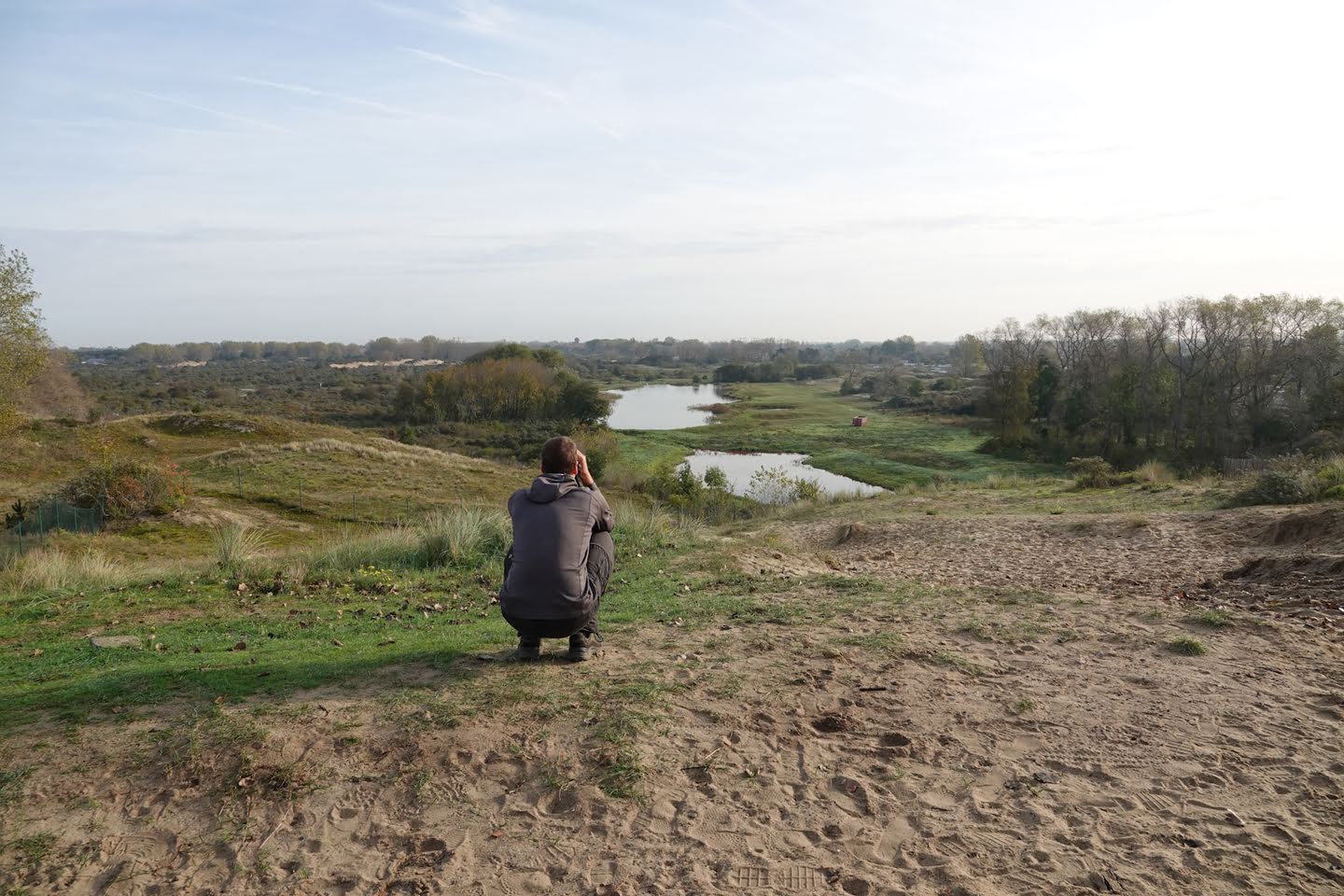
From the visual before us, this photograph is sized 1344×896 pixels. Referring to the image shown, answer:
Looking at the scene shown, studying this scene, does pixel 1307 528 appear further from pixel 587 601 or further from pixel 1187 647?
pixel 587 601

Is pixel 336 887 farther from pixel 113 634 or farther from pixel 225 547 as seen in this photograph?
pixel 225 547

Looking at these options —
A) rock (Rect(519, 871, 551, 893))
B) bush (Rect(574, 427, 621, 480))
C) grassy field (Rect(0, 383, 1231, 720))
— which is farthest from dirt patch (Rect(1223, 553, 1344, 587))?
bush (Rect(574, 427, 621, 480))

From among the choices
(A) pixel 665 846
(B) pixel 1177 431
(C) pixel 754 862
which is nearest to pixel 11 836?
(A) pixel 665 846

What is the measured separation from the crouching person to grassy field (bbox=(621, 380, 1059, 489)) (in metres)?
38.2

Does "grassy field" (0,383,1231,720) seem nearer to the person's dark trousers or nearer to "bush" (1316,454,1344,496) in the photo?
the person's dark trousers

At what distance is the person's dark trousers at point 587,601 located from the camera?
552 cm

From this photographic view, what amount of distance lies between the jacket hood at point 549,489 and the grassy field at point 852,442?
126 feet

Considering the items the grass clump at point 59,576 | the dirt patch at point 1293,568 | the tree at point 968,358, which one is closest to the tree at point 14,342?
the grass clump at point 59,576

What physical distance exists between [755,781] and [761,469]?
40.2 meters

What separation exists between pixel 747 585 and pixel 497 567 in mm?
3462

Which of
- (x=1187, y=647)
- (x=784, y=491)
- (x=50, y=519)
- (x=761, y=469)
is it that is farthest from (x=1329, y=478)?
(x=50, y=519)

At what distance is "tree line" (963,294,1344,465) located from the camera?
45594 millimetres

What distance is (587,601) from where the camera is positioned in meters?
5.54

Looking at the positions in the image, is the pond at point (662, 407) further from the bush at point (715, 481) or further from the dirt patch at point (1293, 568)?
the dirt patch at point (1293, 568)
